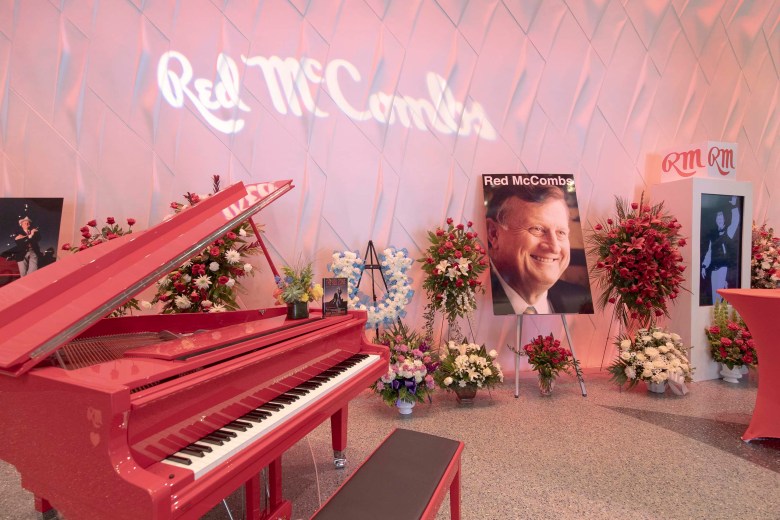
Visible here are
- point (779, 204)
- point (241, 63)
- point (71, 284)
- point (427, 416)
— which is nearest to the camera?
point (71, 284)

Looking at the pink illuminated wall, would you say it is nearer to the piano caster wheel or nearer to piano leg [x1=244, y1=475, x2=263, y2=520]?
the piano caster wheel

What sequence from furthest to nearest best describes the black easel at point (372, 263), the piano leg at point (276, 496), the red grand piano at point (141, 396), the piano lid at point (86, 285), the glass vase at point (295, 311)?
the black easel at point (372, 263) → the glass vase at point (295, 311) → the piano leg at point (276, 496) → the piano lid at point (86, 285) → the red grand piano at point (141, 396)

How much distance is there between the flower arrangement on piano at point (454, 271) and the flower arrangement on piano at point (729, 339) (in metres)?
2.63

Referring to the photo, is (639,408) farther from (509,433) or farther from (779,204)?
(779,204)

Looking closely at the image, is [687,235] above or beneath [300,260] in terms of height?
above

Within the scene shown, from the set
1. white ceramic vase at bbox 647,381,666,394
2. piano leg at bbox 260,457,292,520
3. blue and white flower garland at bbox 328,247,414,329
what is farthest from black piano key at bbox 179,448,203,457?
white ceramic vase at bbox 647,381,666,394

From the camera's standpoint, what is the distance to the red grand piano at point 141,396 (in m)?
0.94

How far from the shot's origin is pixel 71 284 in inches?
47.6

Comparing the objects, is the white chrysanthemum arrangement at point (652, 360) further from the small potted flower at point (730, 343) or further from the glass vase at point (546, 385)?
the glass vase at point (546, 385)

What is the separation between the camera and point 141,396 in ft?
3.26

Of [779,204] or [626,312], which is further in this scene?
[779,204]

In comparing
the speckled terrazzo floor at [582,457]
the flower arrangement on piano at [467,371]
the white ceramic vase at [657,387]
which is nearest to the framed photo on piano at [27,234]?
the speckled terrazzo floor at [582,457]

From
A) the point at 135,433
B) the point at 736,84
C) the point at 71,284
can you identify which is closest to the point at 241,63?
the point at 71,284

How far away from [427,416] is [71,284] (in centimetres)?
272
